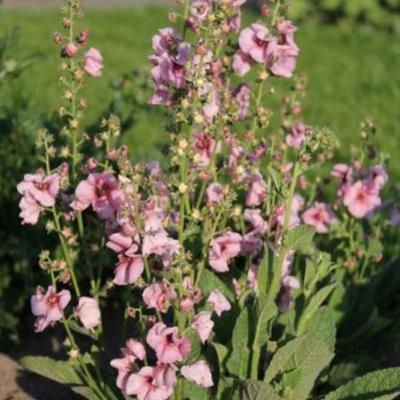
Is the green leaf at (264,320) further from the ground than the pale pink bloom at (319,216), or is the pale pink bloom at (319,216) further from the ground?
the pale pink bloom at (319,216)

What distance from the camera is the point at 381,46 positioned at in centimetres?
834

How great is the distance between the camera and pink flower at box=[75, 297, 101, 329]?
226 cm

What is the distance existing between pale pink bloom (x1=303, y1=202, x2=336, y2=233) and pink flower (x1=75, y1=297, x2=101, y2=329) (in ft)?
3.14

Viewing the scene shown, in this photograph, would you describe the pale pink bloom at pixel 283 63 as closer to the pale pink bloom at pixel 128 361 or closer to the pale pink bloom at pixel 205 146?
the pale pink bloom at pixel 205 146

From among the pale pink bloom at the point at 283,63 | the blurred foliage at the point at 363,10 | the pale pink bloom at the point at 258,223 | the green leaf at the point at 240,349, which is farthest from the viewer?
the blurred foliage at the point at 363,10

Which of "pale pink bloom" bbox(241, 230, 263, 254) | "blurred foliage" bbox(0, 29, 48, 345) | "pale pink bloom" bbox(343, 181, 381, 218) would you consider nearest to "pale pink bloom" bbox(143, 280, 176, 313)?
"pale pink bloom" bbox(241, 230, 263, 254)

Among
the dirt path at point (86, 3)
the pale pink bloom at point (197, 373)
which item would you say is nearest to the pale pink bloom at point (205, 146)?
the pale pink bloom at point (197, 373)

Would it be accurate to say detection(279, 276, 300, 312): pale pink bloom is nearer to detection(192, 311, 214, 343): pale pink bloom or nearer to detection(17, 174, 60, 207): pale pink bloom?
detection(192, 311, 214, 343): pale pink bloom

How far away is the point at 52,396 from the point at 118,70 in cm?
461

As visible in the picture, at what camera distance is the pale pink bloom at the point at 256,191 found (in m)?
2.68

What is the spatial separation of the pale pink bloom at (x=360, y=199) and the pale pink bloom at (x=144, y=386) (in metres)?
0.96

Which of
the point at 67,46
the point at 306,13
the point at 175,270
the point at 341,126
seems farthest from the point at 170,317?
the point at 306,13

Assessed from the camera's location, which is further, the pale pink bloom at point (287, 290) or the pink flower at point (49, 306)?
the pale pink bloom at point (287, 290)

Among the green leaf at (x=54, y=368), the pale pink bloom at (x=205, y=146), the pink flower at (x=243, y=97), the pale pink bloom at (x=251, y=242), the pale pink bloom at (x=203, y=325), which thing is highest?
the pink flower at (x=243, y=97)
